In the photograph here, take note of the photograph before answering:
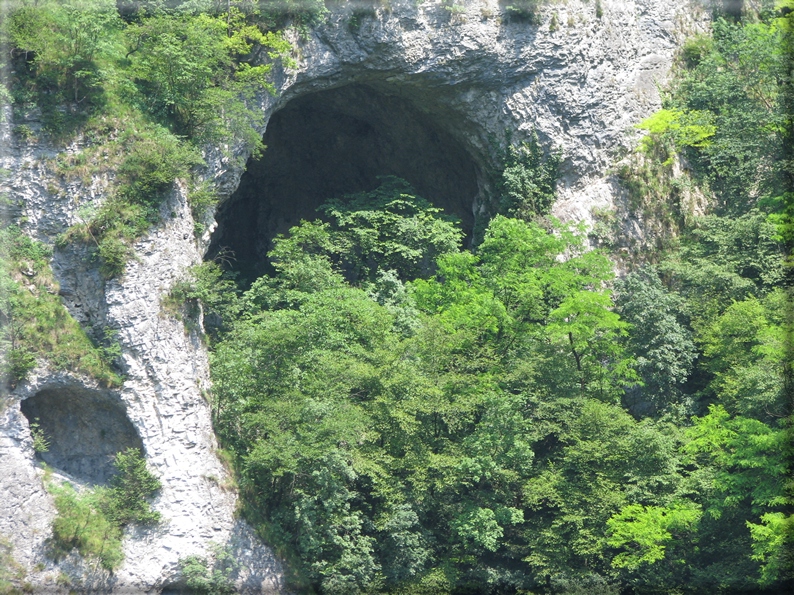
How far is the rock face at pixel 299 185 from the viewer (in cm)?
2748

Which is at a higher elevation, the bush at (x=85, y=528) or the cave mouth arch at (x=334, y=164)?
the cave mouth arch at (x=334, y=164)

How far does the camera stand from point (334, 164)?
41.7 meters

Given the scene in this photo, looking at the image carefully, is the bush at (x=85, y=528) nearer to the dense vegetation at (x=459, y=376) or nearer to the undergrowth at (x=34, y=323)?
the dense vegetation at (x=459, y=376)

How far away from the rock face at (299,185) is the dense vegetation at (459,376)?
660 mm

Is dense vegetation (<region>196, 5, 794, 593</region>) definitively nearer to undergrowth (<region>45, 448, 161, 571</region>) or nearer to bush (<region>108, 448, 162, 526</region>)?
bush (<region>108, 448, 162, 526</region>)

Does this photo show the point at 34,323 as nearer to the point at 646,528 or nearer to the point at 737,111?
the point at 646,528

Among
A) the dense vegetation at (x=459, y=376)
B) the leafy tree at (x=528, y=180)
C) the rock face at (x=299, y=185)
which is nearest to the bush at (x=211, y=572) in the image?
the dense vegetation at (x=459, y=376)

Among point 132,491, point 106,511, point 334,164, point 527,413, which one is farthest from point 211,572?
point 334,164

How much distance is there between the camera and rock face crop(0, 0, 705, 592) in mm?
27484

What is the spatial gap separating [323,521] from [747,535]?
10.2 meters

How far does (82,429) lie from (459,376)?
30.5 ft

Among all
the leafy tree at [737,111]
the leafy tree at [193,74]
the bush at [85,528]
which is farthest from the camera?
the leafy tree at [737,111]

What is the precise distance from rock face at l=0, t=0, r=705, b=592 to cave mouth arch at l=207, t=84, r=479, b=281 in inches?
2.8

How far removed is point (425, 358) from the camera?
2962 centimetres
